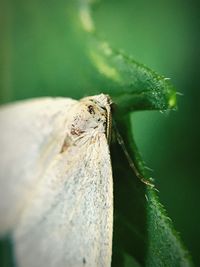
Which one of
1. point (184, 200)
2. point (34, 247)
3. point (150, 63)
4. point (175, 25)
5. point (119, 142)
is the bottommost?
point (34, 247)

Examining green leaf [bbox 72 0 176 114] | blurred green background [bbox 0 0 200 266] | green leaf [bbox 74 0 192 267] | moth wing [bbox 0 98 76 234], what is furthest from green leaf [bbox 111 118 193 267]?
blurred green background [bbox 0 0 200 266]

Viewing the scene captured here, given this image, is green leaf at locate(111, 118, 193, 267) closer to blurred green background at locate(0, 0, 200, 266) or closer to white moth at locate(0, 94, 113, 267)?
white moth at locate(0, 94, 113, 267)

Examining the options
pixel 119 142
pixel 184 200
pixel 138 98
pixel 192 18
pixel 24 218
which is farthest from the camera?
pixel 192 18

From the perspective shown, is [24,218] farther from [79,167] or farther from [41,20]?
[41,20]

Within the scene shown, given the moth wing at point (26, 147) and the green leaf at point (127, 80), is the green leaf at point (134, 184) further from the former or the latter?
the moth wing at point (26, 147)

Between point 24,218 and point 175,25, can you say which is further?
point 175,25

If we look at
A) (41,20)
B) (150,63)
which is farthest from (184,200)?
(41,20)

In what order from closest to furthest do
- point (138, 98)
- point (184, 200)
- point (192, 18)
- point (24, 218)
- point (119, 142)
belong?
point (138, 98) → point (119, 142) → point (24, 218) → point (184, 200) → point (192, 18)

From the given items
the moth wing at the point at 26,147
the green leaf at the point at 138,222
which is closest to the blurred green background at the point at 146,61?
the moth wing at the point at 26,147
